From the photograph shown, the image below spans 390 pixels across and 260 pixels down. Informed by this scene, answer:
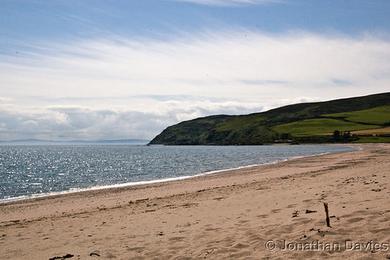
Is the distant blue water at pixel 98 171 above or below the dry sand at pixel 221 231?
below

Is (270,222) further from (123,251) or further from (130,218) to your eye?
(130,218)

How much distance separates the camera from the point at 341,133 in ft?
581

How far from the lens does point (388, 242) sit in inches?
369

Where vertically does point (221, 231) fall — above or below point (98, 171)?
above

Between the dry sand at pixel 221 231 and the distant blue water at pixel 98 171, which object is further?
the distant blue water at pixel 98 171

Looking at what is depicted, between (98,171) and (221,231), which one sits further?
(98,171)

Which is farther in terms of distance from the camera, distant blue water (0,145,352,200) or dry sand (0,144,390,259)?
distant blue water (0,145,352,200)

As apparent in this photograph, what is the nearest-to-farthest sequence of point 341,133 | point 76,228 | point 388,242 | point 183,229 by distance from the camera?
1. point 388,242
2. point 183,229
3. point 76,228
4. point 341,133

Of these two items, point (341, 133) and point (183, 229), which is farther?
point (341, 133)

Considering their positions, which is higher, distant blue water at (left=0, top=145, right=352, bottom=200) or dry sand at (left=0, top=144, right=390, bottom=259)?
dry sand at (left=0, top=144, right=390, bottom=259)

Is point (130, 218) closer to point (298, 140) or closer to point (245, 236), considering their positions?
point (245, 236)

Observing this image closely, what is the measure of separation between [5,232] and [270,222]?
1180 cm

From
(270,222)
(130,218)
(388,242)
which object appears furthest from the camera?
(130,218)

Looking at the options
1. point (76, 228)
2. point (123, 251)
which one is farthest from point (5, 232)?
point (123, 251)
